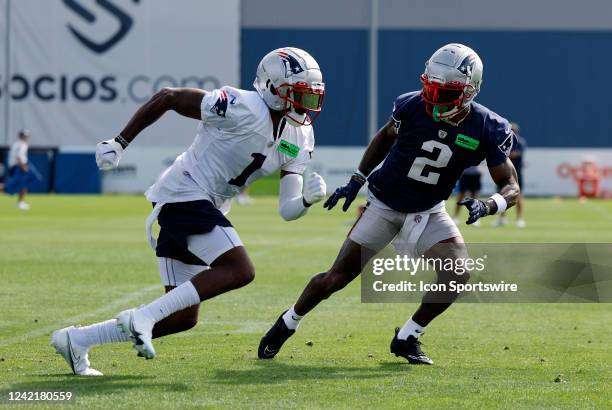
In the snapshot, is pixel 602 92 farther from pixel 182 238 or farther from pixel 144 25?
pixel 182 238

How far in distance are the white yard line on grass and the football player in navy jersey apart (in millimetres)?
1779

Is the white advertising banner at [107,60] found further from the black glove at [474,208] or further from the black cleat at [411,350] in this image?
the black glove at [474,208]

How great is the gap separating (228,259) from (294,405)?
1.05m

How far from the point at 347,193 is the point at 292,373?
1.19 metres

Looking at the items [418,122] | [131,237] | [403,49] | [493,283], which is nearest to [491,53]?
[403,49]

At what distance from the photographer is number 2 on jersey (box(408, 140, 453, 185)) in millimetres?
7453

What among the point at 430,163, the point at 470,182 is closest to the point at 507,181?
the point at 430,163

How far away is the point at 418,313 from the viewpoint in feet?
25.1

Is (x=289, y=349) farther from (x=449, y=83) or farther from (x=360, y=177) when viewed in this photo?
(x=449, y=83)

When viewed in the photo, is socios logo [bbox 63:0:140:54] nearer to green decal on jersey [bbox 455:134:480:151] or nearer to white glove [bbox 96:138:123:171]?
green decal on jersey [bbox 455:134:480:151]

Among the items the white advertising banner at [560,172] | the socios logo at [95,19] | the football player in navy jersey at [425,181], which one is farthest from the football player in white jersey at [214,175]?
the socios logo at [95,19]

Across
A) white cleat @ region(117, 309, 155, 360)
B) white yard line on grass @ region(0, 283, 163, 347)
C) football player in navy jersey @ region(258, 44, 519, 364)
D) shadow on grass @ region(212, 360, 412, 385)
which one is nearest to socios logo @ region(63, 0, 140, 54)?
white yard line on grass @ region(0, 283, 163, 347)

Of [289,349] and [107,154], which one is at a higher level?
[107,154]

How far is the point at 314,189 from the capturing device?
6676 mm
